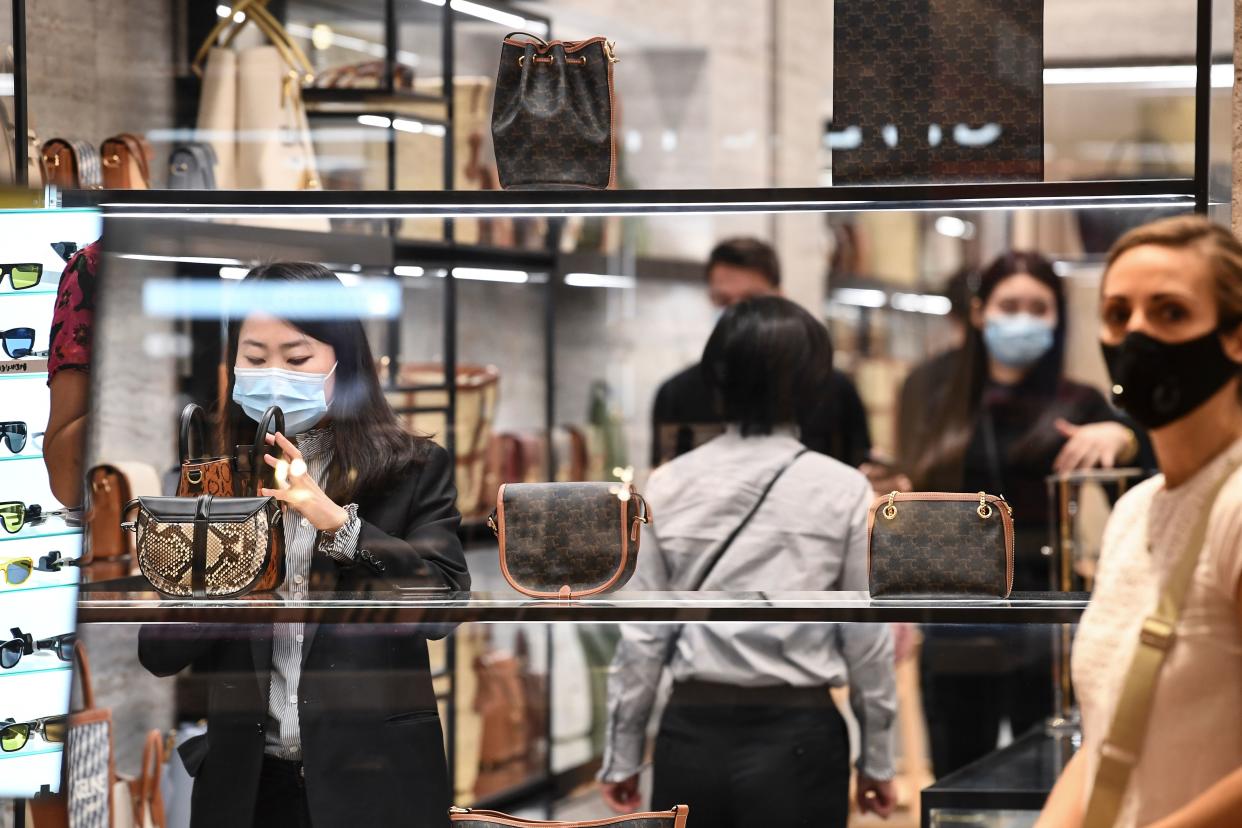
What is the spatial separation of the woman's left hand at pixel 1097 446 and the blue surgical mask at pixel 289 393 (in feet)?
7.39

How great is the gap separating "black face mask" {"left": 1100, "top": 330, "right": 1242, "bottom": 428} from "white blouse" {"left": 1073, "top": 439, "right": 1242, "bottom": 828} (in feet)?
0.25

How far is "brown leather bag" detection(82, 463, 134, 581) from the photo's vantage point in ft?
11.5

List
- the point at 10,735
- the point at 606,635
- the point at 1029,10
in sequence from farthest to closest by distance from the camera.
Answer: the point at 606,635
the point at 10,735
the point at 1029,10

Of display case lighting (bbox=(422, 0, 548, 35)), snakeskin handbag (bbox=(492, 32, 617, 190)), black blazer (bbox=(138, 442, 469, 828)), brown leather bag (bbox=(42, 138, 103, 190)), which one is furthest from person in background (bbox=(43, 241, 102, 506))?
display case lighting (bbox=(422, 0, 548, 35))

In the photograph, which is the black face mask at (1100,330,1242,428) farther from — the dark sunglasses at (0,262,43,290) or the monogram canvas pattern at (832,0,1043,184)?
the dark sunglasses at (0,262,43,290)

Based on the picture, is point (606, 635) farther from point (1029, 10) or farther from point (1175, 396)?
point (1175, 396)

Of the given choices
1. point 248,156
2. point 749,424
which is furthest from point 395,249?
point 749,424

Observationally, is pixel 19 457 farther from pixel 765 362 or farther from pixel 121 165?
pixel 765 362

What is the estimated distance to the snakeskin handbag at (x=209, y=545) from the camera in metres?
2.43

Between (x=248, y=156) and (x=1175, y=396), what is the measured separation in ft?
9.17

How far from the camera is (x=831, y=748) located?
2.91 metres

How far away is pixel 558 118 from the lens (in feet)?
8.58

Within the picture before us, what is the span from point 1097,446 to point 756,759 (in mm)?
1570

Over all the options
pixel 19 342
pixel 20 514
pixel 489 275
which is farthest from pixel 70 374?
pixel 489 275
